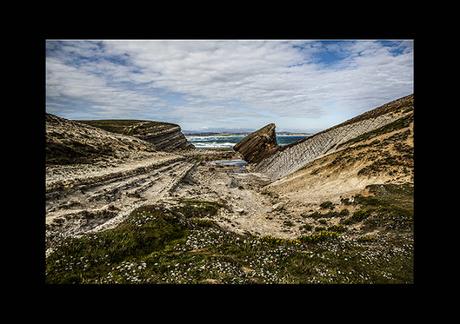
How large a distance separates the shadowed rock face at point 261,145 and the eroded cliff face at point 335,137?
12.9 metres

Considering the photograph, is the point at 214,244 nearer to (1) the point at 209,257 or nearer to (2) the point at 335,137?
(1) the point at 209,257

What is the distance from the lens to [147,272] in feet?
31.6

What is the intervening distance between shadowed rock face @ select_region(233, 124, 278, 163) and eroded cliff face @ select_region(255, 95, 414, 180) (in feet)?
42.2

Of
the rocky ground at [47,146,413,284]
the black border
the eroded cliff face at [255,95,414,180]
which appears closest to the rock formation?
the rocky ground at [47,146,413,284]

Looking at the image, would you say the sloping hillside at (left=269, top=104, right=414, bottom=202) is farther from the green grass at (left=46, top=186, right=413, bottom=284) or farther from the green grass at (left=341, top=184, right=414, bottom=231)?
the green grass at (left=46, top=186, right=413, bottom=284)

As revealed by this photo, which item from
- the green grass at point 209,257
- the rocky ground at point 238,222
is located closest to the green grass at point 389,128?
the rocky ground at point 238,222

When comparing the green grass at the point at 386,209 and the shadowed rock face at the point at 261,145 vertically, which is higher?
the shadowed rock face at the point at 261,145

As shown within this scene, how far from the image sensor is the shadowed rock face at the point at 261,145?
61.3m

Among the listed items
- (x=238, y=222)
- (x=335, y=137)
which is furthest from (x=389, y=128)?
(x=238, y=222)

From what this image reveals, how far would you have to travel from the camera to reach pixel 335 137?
127 feet

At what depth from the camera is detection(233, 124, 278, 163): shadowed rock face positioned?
6128 centimetres
